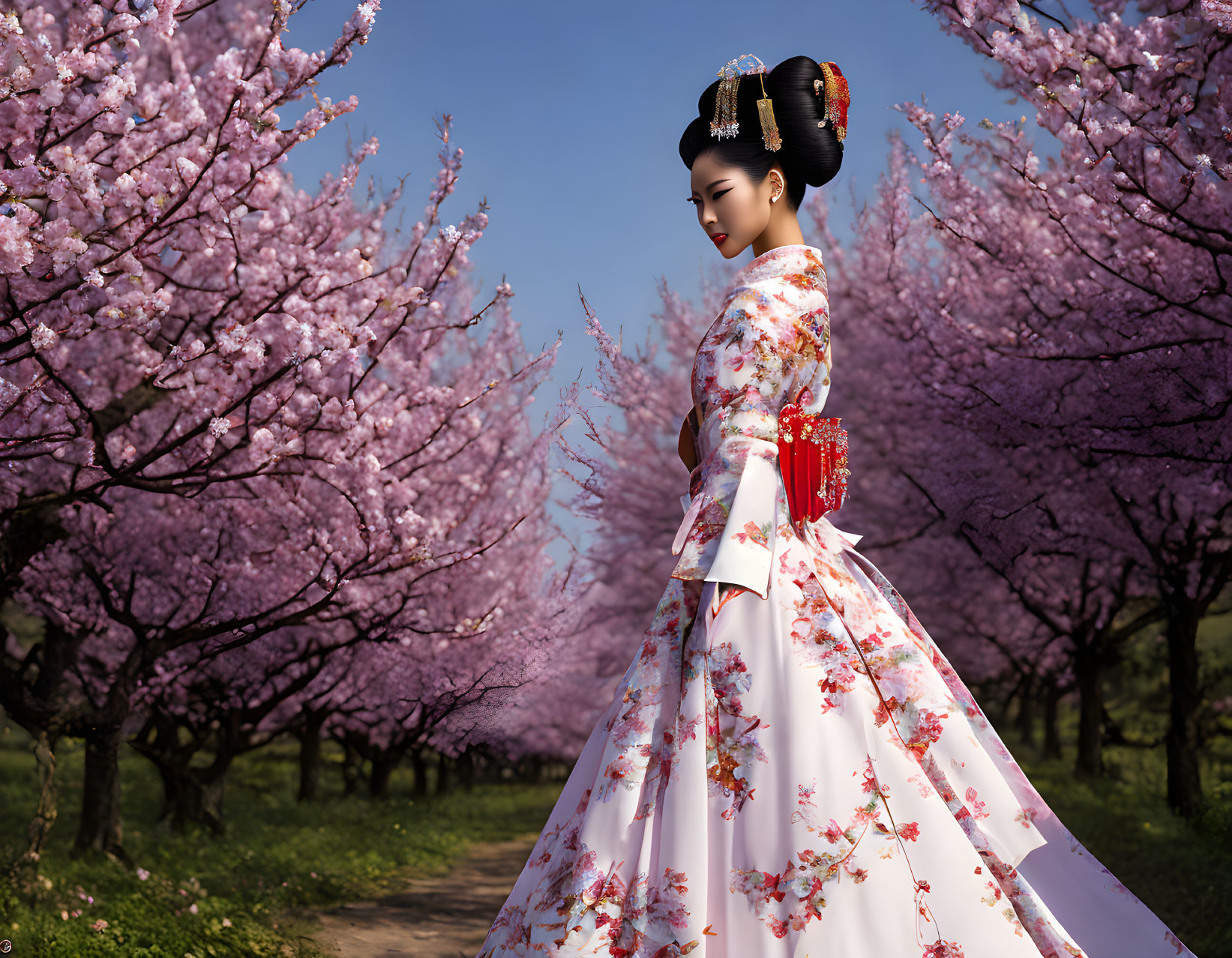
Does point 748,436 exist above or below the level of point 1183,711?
above

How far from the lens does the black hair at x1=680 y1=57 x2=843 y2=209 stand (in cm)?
271

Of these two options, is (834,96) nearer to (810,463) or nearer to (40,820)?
(810,463)

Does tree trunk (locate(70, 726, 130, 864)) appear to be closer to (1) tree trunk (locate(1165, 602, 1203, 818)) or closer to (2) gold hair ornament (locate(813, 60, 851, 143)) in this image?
(2) gold hair ornament (locate(813, 60, 851, 143))

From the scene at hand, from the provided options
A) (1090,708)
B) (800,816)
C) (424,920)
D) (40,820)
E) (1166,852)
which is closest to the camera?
(800,816)

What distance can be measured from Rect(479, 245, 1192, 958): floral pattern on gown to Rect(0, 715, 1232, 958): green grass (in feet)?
7.18

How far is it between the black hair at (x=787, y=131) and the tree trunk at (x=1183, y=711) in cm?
580

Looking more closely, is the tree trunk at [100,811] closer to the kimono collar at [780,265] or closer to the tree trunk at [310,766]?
the tree trunk at [310,766]

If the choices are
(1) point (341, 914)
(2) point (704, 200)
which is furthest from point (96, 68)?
(1) point (341, 914)

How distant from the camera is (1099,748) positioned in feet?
36.4

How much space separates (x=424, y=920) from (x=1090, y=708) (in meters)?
9.05

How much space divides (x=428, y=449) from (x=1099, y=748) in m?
9.27

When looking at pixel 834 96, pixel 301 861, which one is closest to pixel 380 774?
pixel 301 861

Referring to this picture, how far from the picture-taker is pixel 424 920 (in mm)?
4820

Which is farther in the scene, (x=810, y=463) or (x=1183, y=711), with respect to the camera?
(x=1183, y=711)
